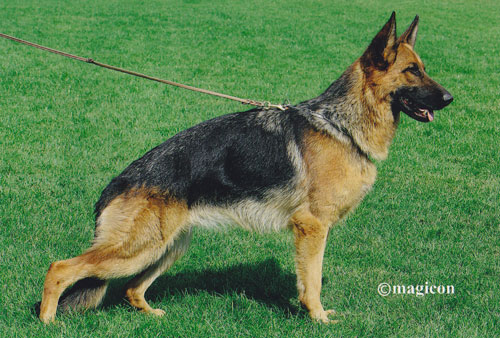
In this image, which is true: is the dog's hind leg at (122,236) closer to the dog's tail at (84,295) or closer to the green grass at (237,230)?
the dog's tail at (84,295)

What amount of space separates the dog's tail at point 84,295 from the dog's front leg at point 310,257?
5.07ft

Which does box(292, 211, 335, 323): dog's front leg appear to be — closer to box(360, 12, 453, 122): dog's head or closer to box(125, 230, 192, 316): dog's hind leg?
box(125, 230, 192, 316): dog's hind leg

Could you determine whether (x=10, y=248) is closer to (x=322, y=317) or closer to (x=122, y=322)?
(x=122, y=322)

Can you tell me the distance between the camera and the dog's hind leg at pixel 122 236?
3.82 m

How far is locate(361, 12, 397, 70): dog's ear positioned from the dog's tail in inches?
108

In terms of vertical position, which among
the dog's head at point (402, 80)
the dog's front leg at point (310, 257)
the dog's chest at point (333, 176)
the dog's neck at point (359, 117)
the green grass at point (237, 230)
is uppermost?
the dog's head at point (402, 80)

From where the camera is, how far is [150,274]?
445cm

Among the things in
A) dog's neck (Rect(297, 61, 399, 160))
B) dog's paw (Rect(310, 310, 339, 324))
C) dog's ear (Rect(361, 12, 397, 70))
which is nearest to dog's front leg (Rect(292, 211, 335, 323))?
dog's paw (Rect(310, 310, 339, 324))

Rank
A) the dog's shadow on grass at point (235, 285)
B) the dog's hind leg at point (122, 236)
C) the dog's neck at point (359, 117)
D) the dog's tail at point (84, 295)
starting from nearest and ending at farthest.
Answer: the dog's hind leg at point (122, 236), the dog's tail at point (84, 295), the dog's neck at point (359, 117), the dog's shadow on grass at point (235, 285)

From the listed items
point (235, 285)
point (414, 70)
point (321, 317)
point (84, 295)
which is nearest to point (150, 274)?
point (84, 295)

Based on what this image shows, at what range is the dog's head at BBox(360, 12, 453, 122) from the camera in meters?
4.02

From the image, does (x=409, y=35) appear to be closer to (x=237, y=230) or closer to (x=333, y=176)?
(x=333, y=176)

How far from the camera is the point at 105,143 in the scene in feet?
26.6

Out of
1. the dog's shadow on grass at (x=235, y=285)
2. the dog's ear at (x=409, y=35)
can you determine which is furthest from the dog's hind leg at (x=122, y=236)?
the dog's ear at (x=409, y=35)
